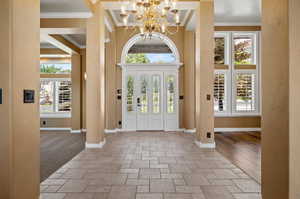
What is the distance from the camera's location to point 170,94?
7.98 metres

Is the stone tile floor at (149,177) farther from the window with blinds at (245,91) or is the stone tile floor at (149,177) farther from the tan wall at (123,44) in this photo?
the window with blinds at (245,91)

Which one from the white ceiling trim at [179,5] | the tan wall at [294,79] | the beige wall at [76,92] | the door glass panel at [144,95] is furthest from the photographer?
the beige wall at [76,92]

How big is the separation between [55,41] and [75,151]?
11.6 ft

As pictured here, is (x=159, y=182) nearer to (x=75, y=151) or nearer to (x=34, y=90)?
(x=34, y=90)

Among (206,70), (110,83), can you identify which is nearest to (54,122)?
(110,83)

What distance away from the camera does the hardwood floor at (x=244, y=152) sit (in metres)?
3.61

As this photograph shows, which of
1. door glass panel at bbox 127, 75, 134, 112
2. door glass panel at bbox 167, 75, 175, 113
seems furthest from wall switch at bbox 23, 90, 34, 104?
door glass panel at bbox 167, 75, 175, 113

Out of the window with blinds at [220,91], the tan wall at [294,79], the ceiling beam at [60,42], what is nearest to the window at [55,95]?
the ceiling beam at [60,42]

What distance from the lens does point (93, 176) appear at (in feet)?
10.8

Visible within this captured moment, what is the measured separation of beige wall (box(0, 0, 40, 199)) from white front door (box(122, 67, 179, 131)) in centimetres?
567

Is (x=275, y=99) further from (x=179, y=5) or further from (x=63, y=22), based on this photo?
(x=63, y=22)

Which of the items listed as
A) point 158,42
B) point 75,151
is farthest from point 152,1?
point 158,42

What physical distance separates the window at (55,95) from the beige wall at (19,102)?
22.6ft

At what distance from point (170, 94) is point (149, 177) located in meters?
4.97
